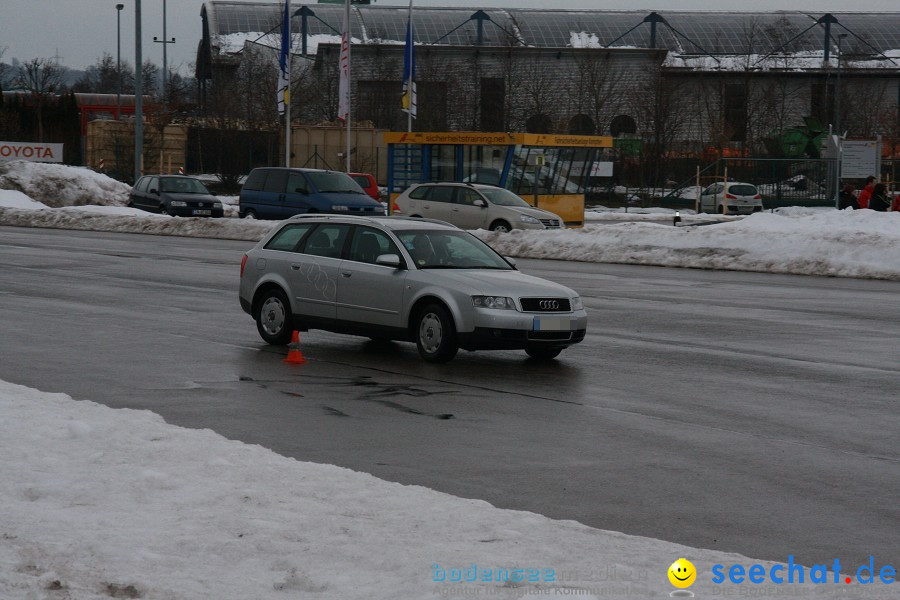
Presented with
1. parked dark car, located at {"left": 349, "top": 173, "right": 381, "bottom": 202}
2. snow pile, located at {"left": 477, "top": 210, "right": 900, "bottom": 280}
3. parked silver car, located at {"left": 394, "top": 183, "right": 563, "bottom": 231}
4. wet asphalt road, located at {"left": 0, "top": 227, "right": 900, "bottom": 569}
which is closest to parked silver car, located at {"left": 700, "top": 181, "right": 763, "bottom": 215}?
parked dark car, located at {"left": 349, "top": 173, "right": 381, "bottom": 202}

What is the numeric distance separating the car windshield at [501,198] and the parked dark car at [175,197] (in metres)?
12.1

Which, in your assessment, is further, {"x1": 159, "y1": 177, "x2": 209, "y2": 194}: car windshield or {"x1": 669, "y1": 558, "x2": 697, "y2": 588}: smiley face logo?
{"x1": 159, "y1": 177, "x2": 209, "y2": 194}: car windshield

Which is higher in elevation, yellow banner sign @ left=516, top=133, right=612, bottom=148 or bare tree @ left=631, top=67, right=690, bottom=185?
bare tree @ left=631, top=67, right=690, bottom=185

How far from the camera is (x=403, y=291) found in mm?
13172

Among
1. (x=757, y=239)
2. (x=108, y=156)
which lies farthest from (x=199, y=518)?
(x=108, y=156)

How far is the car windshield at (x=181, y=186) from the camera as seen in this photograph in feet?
145

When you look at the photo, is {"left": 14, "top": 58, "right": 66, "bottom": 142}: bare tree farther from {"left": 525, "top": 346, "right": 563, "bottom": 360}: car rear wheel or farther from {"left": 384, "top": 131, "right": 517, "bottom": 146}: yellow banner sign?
{"left": 525, "top": 346, "right": 563, "bottom": 360}: car rear wheel

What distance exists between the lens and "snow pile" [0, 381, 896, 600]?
5.27 meters

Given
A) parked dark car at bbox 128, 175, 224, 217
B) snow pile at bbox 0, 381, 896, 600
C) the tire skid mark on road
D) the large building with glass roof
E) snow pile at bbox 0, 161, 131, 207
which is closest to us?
snow pile at bbox 0, 381, 896, 600

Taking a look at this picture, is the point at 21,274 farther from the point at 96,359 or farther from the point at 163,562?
the point at 163,562

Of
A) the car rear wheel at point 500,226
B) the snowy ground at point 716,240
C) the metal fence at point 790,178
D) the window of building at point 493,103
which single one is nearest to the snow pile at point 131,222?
the snowy ground at point 716,240

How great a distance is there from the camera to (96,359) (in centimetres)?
1280

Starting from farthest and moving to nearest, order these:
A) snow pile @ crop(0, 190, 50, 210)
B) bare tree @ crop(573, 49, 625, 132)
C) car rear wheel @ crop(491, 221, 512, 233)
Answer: bare tree @ crop(573, 49, 625, 132) → snow pile @ crop(0, 190, 50, 210) → car rear wheel @ crop(491, 221, 512, 233)

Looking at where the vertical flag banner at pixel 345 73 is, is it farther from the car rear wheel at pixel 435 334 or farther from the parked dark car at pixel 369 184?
the car rear wheel at pixel 435 334
